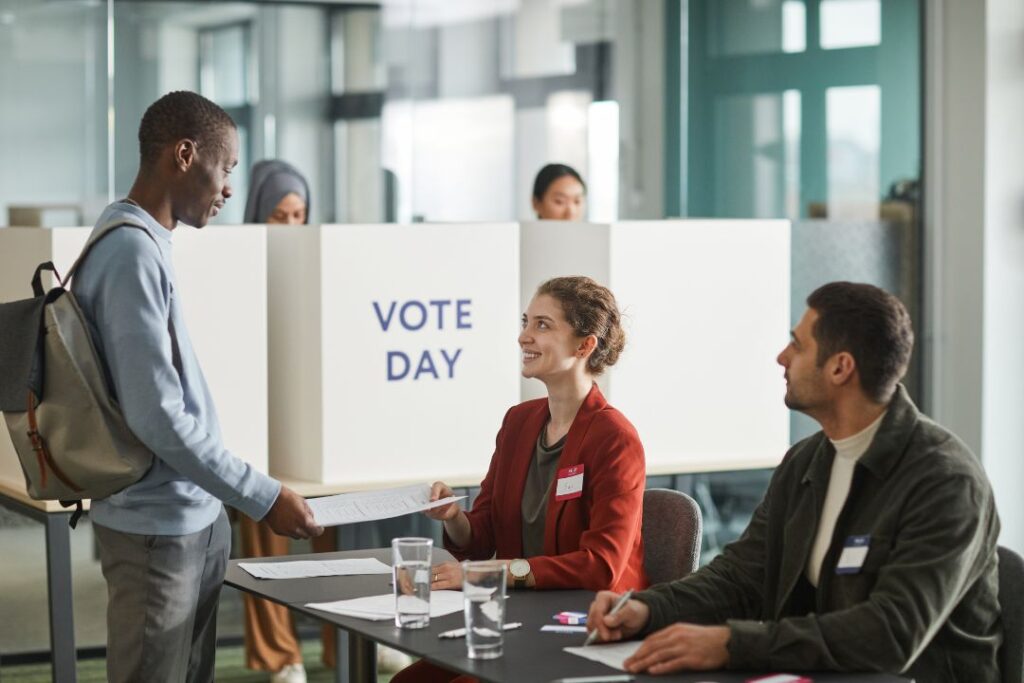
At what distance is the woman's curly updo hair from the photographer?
3043 millimetres

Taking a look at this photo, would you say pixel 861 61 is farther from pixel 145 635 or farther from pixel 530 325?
pixel 145 635

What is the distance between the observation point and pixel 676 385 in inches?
175

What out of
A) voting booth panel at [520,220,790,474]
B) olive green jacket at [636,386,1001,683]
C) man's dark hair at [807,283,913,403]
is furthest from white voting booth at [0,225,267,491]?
man's dark hair at [807,283,913,403]

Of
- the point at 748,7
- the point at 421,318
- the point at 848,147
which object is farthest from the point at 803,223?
the point at 421,318

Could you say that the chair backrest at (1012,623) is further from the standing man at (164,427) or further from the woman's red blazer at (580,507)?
the standing man at (164,427)

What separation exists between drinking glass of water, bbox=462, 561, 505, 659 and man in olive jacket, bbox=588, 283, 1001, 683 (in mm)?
197

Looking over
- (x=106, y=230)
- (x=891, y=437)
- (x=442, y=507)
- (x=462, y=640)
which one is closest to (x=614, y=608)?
(x=462, y=640)

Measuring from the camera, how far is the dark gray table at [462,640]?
6.84 ft

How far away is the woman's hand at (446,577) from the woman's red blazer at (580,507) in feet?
0.44

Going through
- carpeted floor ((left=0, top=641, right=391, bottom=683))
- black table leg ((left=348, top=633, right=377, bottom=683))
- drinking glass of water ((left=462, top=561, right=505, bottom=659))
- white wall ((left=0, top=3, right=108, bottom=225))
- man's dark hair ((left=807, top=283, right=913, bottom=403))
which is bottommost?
carpeted floor ((left=0, top=641, right=391, bottom=683))

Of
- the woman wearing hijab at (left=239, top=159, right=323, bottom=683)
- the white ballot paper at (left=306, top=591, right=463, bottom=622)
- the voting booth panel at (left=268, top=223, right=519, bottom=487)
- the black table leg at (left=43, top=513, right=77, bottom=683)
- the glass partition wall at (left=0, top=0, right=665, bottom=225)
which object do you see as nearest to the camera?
the white ballot paper at (left=306, top=591, right=463, bottom=622)

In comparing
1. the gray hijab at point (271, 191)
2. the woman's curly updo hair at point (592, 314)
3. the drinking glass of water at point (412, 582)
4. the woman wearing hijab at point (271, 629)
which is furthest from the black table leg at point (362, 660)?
the gray hijab at point (271, 191)

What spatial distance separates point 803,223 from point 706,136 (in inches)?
26.8

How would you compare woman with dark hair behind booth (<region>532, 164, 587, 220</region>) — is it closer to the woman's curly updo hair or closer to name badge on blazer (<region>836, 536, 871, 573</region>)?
the woman's curly updo hair
